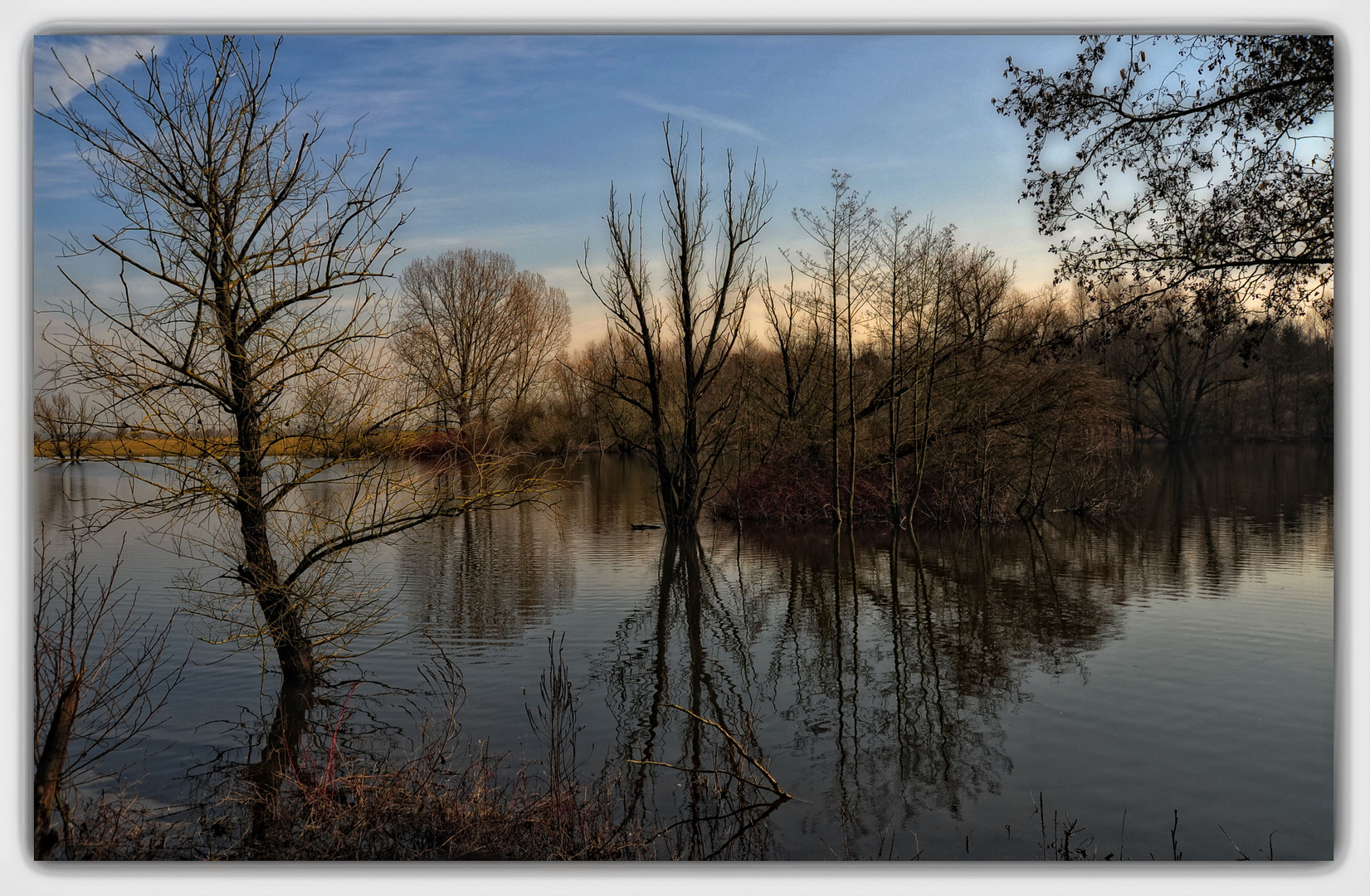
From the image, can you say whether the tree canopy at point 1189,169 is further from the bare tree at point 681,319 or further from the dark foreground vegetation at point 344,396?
the bare tree at point 681,319

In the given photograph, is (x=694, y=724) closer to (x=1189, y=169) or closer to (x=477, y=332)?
(x=1189, y=169)

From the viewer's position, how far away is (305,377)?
8516 millimetres

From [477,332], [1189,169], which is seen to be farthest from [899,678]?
[477,332]

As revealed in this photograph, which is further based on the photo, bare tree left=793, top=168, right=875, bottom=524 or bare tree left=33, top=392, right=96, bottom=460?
bare tree left=793, top=168, right=875, bottom=524

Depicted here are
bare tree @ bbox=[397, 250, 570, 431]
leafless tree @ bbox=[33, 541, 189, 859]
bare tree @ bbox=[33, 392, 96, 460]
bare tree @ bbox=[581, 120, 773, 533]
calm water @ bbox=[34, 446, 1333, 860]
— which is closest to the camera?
leafless tree @ bbox=[33, 541, 189, 859]

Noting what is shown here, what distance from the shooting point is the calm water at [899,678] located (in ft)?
22.4

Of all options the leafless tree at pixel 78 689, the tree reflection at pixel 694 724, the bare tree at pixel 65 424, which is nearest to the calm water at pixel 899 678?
the tree reflection at pixel 694 724

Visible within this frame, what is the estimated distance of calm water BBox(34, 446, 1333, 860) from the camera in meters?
6.83

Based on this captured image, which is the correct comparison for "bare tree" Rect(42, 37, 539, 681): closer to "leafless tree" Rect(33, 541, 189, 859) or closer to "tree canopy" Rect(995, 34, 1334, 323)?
"leafless tree" Rect(33, 541, 189, 859)

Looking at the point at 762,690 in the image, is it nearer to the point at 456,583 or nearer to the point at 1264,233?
the point at 1264,233

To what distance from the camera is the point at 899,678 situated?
34.1 feet

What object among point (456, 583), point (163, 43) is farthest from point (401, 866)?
point (456, 583)

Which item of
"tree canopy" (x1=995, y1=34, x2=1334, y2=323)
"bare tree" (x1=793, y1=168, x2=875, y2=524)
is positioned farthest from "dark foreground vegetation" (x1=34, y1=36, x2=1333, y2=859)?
"bare tree" (x1=793, y1=168, x2=875, y2=524)

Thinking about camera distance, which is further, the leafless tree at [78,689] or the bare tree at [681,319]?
the bare tree at [681,319]
